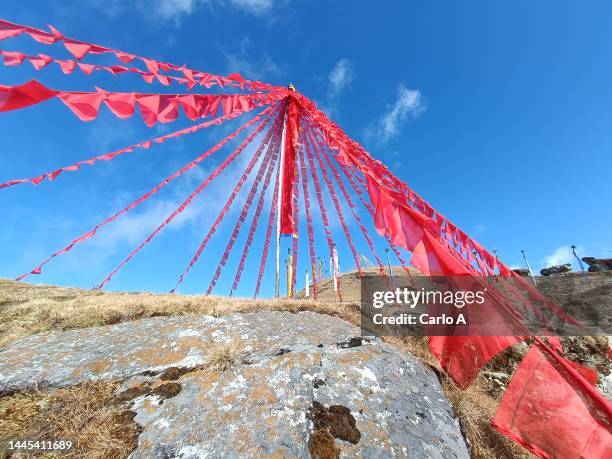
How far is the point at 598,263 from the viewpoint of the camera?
30.8 metres

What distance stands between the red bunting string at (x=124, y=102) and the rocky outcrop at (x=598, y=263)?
37868 mm

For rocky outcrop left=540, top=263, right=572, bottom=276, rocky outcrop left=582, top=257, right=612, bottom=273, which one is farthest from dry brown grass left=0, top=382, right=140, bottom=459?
rocky outcrop left=540, top=263, right=572, bottom=276

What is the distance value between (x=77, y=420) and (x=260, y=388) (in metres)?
2.11

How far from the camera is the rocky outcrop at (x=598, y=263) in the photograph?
29.5m

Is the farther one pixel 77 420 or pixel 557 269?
pixel 557 269

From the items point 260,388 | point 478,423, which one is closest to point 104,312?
point 260,388

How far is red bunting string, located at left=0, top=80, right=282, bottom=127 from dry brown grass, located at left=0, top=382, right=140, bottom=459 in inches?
163

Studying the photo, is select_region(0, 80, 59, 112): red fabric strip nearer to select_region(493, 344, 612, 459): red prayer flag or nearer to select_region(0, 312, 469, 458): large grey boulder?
select_region(0, 312, 469, 458): large grey boulder

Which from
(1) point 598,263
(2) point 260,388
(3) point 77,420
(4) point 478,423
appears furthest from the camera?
(1) point 598,263

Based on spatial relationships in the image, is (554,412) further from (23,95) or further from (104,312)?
(104,312)

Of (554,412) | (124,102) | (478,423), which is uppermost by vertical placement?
(124,102)

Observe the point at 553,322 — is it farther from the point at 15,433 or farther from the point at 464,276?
the point at 15,433

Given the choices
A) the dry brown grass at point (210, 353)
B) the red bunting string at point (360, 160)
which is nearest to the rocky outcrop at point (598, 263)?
the red bunting string at point (360, 160)

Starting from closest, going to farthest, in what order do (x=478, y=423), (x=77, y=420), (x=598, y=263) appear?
1. (x=77, y=420)
2. (x=478, y=423)
3. (x=598, y=263)
